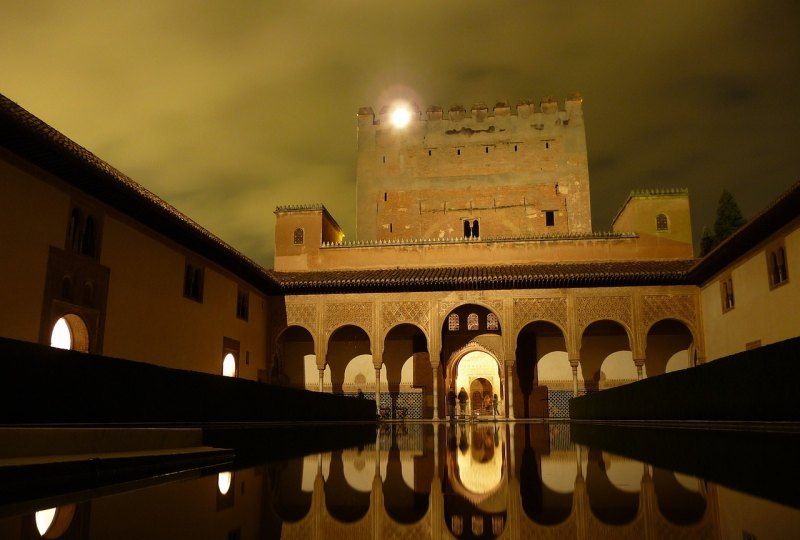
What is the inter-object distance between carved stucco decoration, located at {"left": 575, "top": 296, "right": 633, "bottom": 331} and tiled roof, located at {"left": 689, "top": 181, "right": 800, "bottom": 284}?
1.94 m

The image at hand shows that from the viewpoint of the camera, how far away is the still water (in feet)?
6.44

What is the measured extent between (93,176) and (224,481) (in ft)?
28.5

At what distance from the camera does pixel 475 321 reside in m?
20.8

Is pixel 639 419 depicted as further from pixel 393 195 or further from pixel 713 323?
pixel 393 195

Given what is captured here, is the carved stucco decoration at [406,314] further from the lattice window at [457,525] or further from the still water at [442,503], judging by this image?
the lattice window at [457,525]

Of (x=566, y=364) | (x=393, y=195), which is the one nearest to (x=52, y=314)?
(x=566, y=364)

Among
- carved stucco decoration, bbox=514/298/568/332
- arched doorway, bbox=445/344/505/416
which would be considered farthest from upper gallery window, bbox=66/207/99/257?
arched doorway, bbox=445/344/505/416

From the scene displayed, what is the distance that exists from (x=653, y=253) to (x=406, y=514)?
823 inches

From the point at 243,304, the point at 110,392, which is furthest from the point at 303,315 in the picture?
the point at 110,392

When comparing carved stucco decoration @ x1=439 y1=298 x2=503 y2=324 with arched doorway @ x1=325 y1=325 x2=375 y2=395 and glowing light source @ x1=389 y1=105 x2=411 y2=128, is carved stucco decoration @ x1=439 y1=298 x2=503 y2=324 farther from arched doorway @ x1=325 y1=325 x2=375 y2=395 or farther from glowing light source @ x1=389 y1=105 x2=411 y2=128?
glowing light source @ x1=389 y1=105 x2=411 y2=128

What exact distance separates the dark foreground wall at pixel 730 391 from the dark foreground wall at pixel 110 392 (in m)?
6.25

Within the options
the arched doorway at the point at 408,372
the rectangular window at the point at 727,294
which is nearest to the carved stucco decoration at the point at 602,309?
the rectangular window at the point at 727,294

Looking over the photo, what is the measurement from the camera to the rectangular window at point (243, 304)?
17591 mm

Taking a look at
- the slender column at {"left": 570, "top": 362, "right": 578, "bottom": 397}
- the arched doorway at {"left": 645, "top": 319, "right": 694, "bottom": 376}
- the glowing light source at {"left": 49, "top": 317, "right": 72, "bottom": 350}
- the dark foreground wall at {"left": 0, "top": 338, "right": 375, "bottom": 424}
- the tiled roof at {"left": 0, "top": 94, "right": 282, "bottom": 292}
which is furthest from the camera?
the arched doorway at {"left": 645, "top": 319, "right": 694, "bottom": 376}
